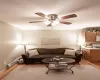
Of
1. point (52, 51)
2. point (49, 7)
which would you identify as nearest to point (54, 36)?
point (52, 51)

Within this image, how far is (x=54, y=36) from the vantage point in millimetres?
7293

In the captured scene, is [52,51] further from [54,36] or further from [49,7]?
[49,7]

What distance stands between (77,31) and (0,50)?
16.4 feet

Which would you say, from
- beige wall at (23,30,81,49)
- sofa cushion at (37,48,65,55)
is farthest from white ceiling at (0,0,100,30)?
beige wall at (23,30,81,49)

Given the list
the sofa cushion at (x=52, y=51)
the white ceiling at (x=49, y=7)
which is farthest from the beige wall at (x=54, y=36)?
the white ceiling at (x=49, y=7)

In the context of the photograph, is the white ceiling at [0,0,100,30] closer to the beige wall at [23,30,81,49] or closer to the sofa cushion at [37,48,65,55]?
the sofa cushion at [37,48,65,55]

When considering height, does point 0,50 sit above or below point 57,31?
below

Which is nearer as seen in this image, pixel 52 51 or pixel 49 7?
pixel 49 7

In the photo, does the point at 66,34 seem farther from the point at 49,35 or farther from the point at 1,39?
the point at 1,39

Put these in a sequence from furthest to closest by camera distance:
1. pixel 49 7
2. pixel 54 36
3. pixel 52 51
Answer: pixel 54 36
pixel 52 51
pixel 49 7

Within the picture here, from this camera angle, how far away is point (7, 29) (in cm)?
480

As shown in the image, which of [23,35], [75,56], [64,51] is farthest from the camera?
[23,35]

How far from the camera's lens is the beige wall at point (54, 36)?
23.7 feet

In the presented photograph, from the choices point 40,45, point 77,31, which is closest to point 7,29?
point 40,45
